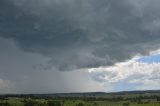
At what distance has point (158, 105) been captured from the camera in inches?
6875

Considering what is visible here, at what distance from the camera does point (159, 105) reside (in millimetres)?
174125

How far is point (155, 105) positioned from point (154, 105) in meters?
1.30

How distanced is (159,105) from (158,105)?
670 millimetres

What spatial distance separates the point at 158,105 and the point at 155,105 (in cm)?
166

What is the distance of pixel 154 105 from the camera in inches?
6855

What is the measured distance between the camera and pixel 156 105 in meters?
176

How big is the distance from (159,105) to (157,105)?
102 inches

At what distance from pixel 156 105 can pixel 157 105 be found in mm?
1188

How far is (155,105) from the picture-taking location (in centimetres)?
17512

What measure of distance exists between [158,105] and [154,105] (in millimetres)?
2439

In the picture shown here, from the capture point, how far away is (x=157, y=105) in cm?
17662

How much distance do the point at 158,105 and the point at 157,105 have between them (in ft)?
6.66

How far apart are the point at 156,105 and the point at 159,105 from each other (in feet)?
6.87
